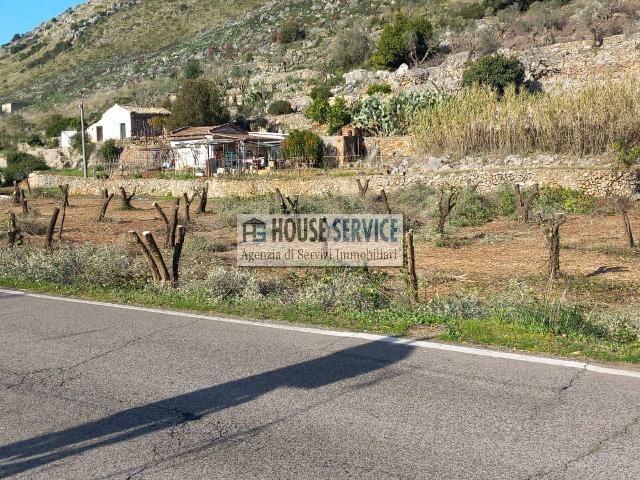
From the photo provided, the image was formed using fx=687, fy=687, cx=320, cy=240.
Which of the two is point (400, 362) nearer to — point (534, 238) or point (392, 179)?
point (534, 238)

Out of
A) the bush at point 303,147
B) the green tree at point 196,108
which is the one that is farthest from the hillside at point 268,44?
the bush at point 303,147

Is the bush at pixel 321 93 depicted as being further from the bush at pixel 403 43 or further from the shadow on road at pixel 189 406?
the shadow on road at pixel 189 406

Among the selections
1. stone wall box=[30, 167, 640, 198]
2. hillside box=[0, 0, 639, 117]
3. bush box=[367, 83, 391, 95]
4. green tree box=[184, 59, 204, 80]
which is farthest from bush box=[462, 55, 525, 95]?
green tree box=[184, 59, 204, 80]

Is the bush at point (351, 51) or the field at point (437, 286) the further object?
the bush at point (351, 51)

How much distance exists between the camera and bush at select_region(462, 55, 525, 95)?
42.8m

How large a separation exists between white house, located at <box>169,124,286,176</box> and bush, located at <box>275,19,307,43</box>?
35089 millimetres

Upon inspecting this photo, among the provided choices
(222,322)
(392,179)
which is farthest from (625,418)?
(392,179)

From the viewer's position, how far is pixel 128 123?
5591 centimetres

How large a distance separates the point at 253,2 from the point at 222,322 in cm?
10349

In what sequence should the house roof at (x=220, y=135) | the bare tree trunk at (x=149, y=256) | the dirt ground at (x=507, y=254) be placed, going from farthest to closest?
the house roof at (x=220, y=135), the dirt ground at (x=507, y=254), the bare tree trunk at (x=149, y=256)

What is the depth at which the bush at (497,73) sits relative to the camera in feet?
140

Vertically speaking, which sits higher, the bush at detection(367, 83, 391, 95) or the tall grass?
the bush at detection(367, 83, 391, 95)

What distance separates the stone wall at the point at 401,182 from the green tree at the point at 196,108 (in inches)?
513

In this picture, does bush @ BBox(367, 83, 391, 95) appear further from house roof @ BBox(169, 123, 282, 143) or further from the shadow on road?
the shadow on road
